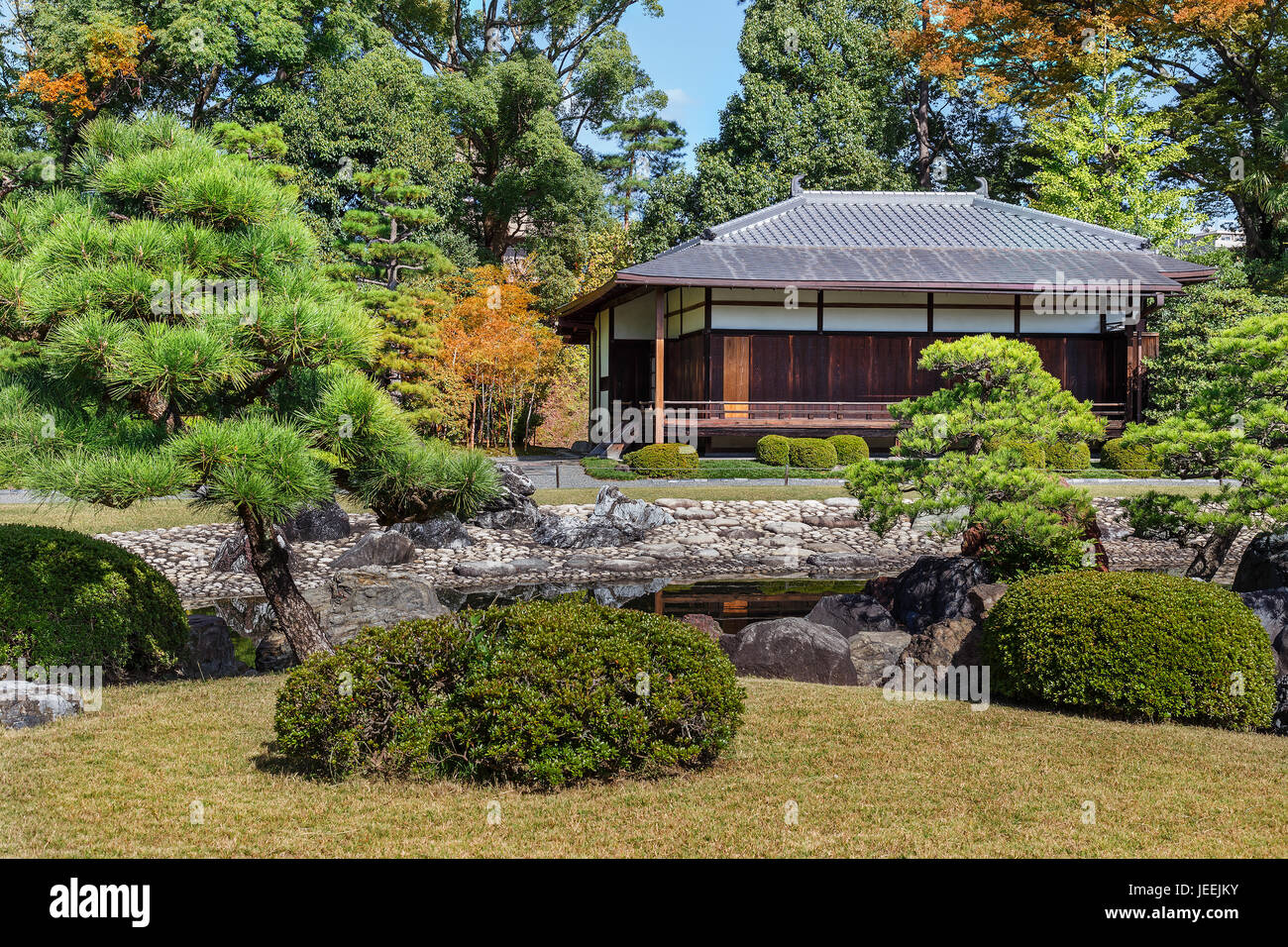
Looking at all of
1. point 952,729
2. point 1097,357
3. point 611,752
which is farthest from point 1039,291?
point 611,752

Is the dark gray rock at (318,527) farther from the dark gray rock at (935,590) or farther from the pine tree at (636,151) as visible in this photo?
the pine tree at (636,151)

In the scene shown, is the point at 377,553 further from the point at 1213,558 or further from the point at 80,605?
the point at 1213,558

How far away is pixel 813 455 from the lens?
20.7 meters

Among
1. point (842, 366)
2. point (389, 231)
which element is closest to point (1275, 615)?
point (842, 366)

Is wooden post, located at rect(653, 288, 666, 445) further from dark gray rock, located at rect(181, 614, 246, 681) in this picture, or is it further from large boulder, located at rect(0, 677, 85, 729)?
large boulder, located at rect(0, 677, 85, 729)

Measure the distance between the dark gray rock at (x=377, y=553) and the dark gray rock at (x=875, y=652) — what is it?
7164mm

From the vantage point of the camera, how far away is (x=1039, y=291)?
864 inches

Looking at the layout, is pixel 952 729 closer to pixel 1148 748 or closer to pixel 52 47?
pixel 1148 748

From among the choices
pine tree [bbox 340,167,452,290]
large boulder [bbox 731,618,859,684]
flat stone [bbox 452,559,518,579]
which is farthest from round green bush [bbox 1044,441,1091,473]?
pine tree [bbox 340,167,452,290]

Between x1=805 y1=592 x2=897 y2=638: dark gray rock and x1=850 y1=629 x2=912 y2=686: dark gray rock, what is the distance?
1.33 ft

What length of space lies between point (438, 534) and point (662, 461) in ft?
19.3

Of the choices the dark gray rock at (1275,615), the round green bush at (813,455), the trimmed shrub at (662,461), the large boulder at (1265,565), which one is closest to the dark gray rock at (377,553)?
the trimmed shrub at (662,461)

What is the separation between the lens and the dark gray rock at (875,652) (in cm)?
787

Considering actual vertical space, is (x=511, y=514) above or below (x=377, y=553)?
above
